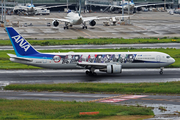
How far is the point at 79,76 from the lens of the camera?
49750 mm

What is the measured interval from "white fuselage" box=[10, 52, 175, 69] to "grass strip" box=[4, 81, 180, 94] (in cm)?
742

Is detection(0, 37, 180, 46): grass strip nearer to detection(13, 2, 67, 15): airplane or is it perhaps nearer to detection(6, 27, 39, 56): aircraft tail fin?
detection(6, 27, 39, 56): aircraft tail fin

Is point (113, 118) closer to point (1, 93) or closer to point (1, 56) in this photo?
point (1, 93)

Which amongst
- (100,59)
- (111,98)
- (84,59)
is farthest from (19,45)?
(111,98)

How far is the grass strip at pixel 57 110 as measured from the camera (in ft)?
91.9

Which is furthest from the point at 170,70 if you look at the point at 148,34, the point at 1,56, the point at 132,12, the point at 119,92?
the point at 132,12

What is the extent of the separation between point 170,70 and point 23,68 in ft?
88.7

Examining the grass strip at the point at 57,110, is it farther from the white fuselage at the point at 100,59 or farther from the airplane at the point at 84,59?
the white fuselage at the point at 100,59

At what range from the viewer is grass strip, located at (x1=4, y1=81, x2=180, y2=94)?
38.6m

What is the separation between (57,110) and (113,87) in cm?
1241

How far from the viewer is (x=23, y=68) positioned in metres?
56.2

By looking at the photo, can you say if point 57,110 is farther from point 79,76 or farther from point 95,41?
point 95,41

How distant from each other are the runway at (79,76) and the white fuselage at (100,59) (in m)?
1.88

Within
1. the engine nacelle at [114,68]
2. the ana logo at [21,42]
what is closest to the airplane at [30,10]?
the ana logo at [21,42]
